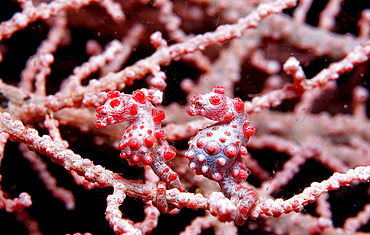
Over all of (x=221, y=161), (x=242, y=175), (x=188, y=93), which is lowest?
(x=188, y=93)

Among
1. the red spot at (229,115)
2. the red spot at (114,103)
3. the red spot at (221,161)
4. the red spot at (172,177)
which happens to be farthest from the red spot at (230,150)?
the red spot at (114,103)

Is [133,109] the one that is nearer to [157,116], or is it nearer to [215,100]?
[157,116]

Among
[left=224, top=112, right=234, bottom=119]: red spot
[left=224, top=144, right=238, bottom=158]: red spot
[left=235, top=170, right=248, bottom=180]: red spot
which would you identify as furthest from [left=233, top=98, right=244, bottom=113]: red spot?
[left=235, top=170, right=248, bottom=180]: red spot

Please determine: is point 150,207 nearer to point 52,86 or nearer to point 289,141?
point 289,141

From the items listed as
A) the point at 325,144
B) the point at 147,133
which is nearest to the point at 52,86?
the point at 147,133

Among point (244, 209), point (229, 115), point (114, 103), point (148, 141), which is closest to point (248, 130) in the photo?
point (229, 115)

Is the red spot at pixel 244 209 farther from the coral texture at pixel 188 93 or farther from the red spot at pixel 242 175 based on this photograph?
the coral texture at pixel 188 93

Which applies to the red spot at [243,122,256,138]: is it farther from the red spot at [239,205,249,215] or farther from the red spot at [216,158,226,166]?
the red spot at [239,205,249,215]

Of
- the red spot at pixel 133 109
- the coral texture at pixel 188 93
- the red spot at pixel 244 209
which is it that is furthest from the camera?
the coral texture at pixel 188 93
